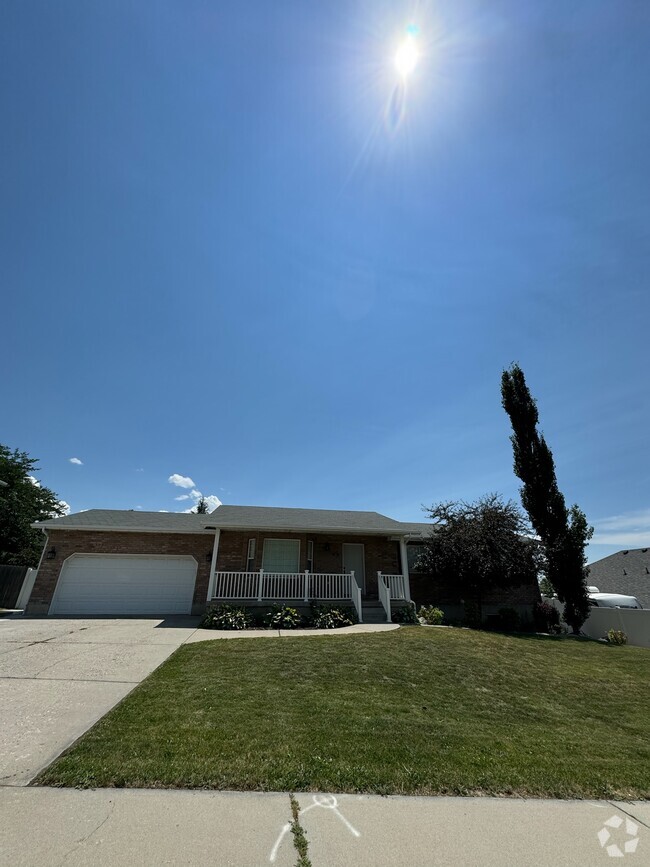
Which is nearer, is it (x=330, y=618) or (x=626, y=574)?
(x=330, y=618)

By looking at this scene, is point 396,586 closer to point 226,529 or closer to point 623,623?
point 226,529

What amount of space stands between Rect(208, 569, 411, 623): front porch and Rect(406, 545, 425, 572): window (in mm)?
1523

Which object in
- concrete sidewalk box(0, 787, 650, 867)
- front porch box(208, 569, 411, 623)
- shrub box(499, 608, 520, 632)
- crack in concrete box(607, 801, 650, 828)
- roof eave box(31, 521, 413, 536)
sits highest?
roof eave box(31, 521, 413, 536)

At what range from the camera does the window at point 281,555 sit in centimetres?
1425

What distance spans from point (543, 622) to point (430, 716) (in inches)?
519

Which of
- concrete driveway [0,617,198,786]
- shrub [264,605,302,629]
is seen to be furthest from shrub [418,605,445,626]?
concrete driveway [0,617,198,786]

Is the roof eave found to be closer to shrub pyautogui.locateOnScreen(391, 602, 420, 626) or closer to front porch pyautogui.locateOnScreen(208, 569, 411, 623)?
front porch pyautogui.locateOnScreen(208, 569, 411, 623)

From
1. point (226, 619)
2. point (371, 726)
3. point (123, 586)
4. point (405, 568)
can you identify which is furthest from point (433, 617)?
point (123, 586)

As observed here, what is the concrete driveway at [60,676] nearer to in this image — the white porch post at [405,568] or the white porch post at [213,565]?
the white porch post at [213,565]

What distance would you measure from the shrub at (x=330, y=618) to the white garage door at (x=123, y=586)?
4961 millimetres

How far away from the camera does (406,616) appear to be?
39.5 feet

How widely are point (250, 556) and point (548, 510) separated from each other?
1264 centimetres

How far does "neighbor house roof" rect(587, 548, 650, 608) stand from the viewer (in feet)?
70.9

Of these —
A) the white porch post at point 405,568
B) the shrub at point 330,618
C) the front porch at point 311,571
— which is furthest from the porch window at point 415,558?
the shrub at point 330,618
